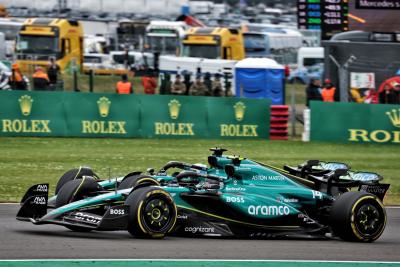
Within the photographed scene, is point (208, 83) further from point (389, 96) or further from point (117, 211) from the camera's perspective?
point (117, 211)

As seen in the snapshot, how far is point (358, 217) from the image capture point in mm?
12008

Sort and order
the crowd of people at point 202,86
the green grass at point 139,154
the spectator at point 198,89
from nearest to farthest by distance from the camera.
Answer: the green grass at point 139,154
the crowd of people at point 202,86
the spectator at point 198,89

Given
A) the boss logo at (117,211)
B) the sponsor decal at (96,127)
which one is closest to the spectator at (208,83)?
the sponsor decal at (96,127)

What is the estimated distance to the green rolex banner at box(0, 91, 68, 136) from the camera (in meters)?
25.2

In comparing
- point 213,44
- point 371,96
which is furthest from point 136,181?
point 213,44

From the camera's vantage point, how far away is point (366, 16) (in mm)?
31375

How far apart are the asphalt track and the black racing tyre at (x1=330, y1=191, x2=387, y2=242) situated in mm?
131

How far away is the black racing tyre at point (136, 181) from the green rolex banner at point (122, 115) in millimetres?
13207

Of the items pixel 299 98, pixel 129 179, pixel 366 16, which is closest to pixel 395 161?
pixel 366 16

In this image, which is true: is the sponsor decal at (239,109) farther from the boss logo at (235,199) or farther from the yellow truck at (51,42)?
the yellow truck at (51,42)

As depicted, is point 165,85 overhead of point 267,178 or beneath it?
beneath

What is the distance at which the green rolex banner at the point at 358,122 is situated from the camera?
25.5 metres

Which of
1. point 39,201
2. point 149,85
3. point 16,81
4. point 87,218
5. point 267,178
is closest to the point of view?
point 87,218

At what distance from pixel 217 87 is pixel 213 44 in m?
10.3
